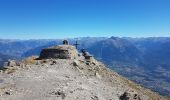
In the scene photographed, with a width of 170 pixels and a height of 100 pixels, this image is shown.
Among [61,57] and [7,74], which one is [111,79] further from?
[7,74]

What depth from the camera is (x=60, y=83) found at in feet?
176

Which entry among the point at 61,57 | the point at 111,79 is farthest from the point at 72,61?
the point at 111,79

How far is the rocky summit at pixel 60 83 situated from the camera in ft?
154

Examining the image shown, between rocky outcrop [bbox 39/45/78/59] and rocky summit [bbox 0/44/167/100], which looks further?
rocky outcrop [bbox 39/45/78/59]

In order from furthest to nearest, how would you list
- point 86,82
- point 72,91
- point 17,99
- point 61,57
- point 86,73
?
point 61,57, point 86,73, point 86,82, point 72,91, point 17,99

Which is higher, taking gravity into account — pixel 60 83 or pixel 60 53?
pixel 60 53

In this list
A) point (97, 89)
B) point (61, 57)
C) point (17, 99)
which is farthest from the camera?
point (61, 57)

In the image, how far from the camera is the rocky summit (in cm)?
4700

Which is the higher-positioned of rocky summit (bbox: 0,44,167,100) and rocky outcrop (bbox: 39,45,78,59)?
rocky outcrop (bbox: 39,45,78,59)

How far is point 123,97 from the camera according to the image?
49.9 meters

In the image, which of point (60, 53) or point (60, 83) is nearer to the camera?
point (60, 83)

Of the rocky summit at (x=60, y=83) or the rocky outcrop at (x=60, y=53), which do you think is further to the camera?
the rocky outcrop at (x=60, y=53)

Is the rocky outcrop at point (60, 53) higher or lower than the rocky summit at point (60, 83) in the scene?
higher

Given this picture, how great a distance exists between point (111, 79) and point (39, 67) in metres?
14.0
